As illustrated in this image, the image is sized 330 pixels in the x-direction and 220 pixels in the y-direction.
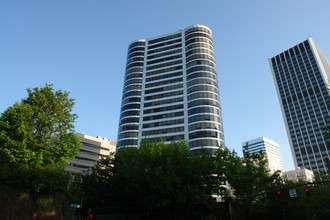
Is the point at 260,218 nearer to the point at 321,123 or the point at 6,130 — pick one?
the point at 6,130

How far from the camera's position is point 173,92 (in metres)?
77.5

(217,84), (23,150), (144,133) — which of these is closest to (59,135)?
(23,150)

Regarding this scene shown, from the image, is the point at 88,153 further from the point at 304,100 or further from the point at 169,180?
the point at 304,100

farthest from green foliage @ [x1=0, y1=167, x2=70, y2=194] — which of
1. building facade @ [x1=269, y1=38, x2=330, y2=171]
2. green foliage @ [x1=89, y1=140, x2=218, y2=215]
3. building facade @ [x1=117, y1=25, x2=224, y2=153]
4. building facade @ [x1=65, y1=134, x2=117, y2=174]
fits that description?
building facade @ [x1=269, y1=38, x2=330, y2=171]

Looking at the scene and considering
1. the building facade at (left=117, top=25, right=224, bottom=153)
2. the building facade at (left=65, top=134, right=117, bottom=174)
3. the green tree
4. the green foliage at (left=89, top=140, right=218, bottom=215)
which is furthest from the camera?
the building facade at (left=65, top=134, right=117, bottom=174)

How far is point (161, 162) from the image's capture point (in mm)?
29594

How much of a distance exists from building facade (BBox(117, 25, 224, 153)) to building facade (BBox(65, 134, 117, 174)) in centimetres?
1844

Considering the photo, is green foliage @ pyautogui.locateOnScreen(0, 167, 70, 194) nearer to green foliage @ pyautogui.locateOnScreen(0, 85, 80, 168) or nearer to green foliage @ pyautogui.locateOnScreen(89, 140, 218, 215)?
green foliage @ pyautogui.locateOnScreen(0, 85, 80, 168)

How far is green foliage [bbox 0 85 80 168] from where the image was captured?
893 inches

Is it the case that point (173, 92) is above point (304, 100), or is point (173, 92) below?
below

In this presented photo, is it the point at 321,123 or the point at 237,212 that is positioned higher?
the point at 321,123

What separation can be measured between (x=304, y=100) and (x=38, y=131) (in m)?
166

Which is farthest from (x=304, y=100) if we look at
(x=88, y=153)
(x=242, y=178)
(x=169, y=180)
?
(x=169, y=180)

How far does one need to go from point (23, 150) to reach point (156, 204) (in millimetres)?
18080
